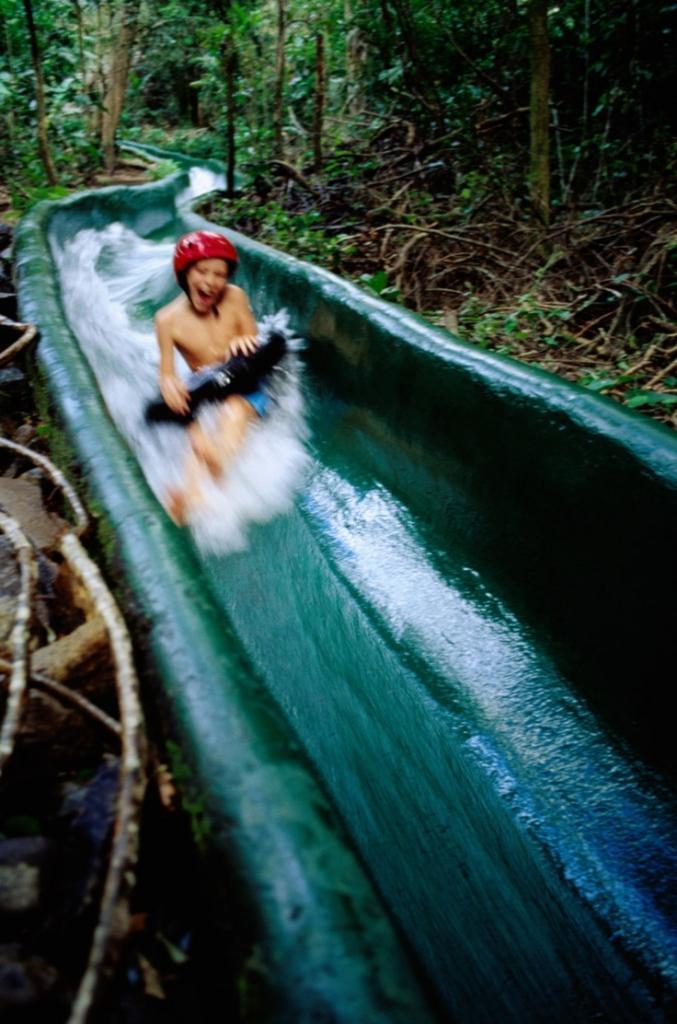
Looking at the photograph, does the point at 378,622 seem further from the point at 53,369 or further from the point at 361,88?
the point at 361,88

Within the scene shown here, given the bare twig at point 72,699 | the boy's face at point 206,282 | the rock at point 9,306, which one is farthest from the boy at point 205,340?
the bare twig at point 72,699

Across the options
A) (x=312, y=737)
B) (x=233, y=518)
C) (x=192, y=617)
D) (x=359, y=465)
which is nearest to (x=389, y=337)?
(x=359, y=465)

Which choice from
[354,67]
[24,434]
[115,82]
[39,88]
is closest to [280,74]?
[354,67]

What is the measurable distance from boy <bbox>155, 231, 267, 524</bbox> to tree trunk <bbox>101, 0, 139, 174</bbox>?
8873 millimetres

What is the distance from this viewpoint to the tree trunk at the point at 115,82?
33.2 ft

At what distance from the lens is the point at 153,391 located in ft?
12.7

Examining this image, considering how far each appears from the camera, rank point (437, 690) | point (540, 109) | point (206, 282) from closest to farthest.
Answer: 1. point (437, 690)
2. point (206, 282)
3. point (540, 109)

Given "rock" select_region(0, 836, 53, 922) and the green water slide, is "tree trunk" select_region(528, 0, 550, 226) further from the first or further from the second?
"rock" select_region(0, 836, 53, 922)

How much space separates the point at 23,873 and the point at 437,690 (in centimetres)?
136

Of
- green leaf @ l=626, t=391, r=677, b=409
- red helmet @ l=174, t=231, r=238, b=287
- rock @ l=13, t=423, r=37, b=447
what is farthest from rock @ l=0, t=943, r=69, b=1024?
red helmet @ l=174, t=231, r=238, b=287

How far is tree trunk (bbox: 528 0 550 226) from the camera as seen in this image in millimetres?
3965

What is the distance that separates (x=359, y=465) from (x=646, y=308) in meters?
1.87

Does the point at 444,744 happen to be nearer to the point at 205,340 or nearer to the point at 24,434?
the point at 24,434

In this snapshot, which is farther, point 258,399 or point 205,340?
point 205,340
